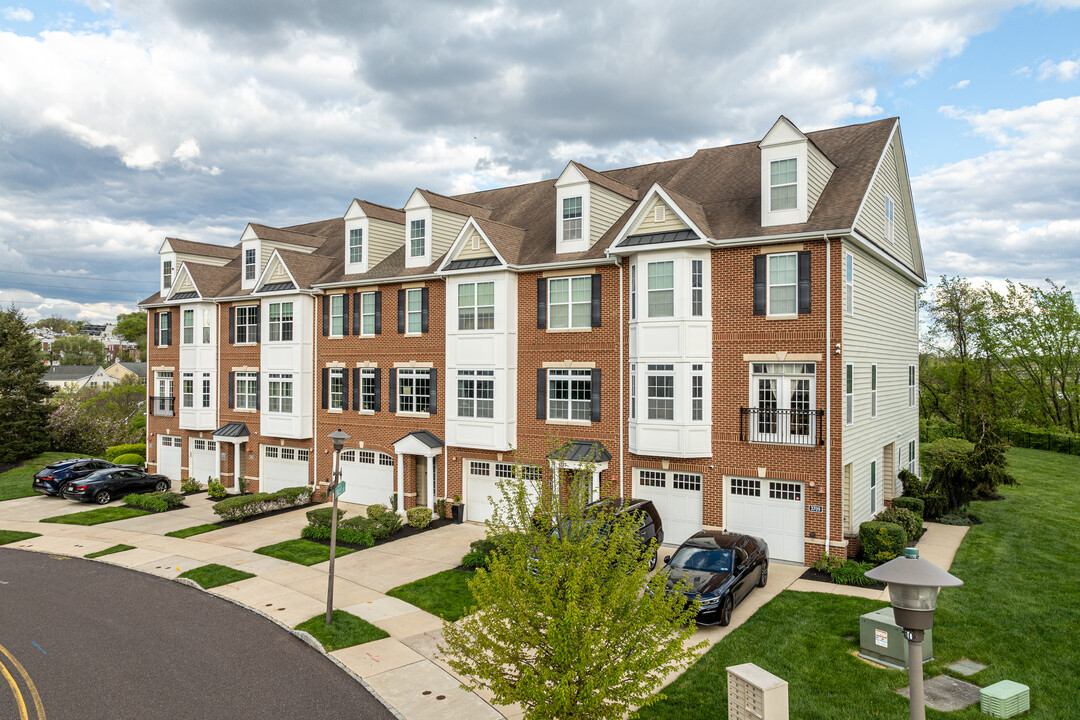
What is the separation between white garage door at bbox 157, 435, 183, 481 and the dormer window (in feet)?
105

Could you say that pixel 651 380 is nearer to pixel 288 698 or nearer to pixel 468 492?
pixel 468 492

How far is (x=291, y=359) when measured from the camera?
30.0m

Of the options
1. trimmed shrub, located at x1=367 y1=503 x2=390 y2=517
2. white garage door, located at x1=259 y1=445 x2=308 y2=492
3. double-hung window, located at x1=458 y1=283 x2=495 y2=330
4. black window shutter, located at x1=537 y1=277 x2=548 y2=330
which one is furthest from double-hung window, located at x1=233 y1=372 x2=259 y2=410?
black window shutter, located at x1=537 y1=277 x2=548 y2=330

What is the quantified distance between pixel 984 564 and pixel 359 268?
82.2 feet

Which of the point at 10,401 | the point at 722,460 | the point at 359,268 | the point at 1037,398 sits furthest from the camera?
the point at 1037,398

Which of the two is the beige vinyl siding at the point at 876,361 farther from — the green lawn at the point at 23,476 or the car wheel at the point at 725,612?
the green lawn at the point at 23,476

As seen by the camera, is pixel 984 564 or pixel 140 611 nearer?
pixel 140 611

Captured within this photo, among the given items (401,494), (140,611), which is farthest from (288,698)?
(401,494)

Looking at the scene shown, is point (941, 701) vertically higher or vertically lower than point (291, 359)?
lower

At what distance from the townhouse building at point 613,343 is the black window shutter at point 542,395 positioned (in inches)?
2.9

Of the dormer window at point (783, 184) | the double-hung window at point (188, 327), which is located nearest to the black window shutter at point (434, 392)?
the dormer window at point (783, 184)

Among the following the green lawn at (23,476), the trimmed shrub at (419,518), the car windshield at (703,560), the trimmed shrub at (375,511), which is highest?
the car windshield at (703,560)

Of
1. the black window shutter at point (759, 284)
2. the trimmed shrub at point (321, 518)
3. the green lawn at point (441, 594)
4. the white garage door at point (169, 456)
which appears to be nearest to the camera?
the green lawn at point (441, 594)

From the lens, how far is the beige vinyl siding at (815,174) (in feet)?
65.3
